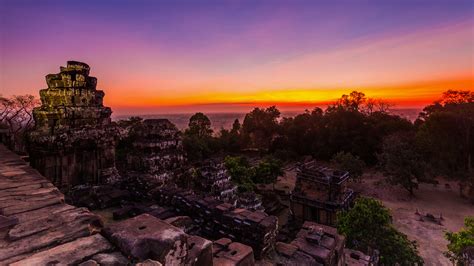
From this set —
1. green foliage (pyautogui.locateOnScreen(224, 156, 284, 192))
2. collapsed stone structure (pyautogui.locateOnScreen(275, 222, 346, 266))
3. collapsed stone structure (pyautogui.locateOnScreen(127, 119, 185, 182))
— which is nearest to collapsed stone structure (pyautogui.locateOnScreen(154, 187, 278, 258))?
collapsed stone structure (pyautogui.locateOnScreen(275, 222, 346, 266))

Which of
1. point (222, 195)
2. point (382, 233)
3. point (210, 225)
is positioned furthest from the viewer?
point (222, 195)

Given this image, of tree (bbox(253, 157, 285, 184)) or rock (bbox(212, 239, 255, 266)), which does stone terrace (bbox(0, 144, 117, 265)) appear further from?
tree (bbox(253, 157, 285, 184))

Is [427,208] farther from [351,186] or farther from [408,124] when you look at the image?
[408,124]

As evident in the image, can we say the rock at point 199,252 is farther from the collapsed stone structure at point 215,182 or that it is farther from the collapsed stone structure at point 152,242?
the collapsed stone structure at point 215,182

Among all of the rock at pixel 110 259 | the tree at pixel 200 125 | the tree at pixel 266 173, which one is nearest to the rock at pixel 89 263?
the rock at pixel 110 259

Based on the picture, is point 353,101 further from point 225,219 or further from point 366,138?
point 225,219

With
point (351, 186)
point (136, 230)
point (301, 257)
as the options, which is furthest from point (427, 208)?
point (136, 230)

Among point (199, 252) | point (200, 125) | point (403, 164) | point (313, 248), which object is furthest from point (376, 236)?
point (200, 125)
